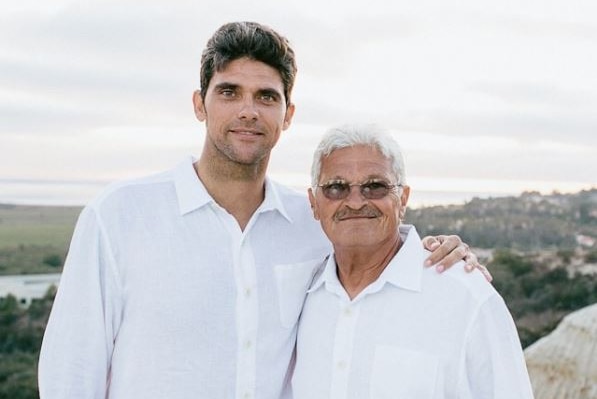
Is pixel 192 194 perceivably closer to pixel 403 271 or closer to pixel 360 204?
pixel 360 204

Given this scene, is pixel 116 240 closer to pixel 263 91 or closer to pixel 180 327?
pixel 180 327

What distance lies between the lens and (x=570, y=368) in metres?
11.1

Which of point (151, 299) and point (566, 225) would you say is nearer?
point (151, 299)

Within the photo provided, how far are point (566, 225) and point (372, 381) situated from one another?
32212 millimetres

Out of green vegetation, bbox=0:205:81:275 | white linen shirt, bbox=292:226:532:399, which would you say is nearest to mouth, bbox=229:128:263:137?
white linen shirt, bbox=292:226:532:399

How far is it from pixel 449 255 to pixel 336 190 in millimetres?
527

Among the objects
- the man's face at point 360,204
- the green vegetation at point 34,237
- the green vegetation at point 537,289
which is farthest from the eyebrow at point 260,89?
the green vegetation at point 34,237

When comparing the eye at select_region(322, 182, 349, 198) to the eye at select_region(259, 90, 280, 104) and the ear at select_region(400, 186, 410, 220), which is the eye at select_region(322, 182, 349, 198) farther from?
the eye at select_region(259, 90, 280, 104)

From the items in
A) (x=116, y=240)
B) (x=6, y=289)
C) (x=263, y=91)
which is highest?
(x=263, y=91)

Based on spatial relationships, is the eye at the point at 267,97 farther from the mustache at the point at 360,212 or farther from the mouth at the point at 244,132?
the mustache at the point at 360,212

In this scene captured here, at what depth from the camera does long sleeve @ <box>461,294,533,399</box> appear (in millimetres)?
3445

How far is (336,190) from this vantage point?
3.78m

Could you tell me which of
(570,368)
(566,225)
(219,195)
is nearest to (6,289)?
(566,225)

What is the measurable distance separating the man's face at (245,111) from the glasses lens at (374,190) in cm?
49
